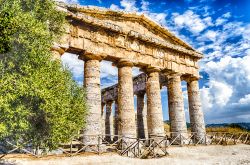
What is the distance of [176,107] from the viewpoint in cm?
2077

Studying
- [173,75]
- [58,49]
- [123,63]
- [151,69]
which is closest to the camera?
[58,49]

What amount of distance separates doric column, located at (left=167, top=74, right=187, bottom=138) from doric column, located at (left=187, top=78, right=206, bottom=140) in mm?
1593

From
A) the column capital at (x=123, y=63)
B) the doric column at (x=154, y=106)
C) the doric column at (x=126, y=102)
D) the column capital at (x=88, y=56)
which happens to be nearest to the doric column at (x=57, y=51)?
the column capital at (x=88, y=56)

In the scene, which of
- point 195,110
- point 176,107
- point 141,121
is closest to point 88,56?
point 176,107

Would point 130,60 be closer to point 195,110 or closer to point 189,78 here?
point 189,78

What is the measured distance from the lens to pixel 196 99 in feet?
74.0

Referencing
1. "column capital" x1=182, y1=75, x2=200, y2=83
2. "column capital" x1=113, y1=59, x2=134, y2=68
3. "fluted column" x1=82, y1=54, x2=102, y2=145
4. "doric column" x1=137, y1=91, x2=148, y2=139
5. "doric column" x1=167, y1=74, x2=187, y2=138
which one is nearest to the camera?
"fluted column" x1=82, y1=54, x2=102, y2=145

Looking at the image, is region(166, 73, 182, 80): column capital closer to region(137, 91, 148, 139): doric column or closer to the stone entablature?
the stone entablature

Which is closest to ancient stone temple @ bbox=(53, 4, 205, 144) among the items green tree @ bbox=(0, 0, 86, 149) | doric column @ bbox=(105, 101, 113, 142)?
green tree @ bbox=(0, 0, 86, 149)

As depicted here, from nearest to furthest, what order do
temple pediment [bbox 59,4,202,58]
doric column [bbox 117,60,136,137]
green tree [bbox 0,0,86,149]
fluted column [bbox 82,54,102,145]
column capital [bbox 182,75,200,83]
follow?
green tree [bbox 0,0,86,149] → fluted column [bbox 82,54,102,145] → temple pediment [bbox 59,4,202,58] → doric column [bbox 117,60,136,137] → column capital [bbox 182,75,200,83]

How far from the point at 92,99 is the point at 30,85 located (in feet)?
27.3

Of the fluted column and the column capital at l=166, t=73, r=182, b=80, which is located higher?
the column capital at l=166, t=73, r=182, b=80

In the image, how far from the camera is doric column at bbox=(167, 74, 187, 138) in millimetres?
20328

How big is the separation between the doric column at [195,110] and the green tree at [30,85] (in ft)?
48.6
